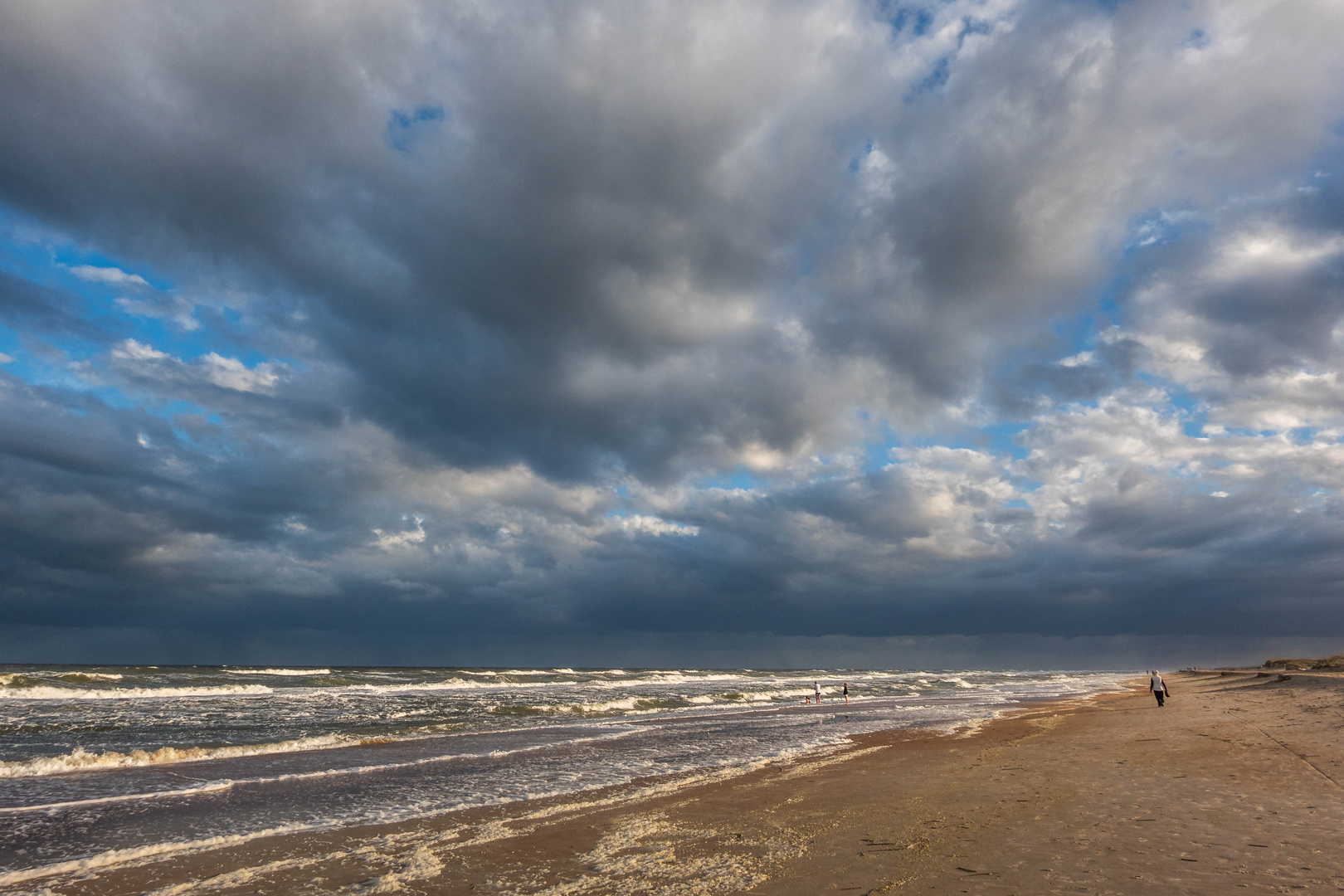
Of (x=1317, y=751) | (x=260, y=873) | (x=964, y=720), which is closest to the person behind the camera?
(x=260, y=873)

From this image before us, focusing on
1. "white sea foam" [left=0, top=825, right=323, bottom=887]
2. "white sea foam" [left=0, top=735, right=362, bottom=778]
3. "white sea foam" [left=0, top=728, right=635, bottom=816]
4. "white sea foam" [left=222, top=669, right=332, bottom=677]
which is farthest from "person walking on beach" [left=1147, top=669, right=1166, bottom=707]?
"white sea foam" [left=222, top=669, right=332, bottom=677]

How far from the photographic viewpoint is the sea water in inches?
423

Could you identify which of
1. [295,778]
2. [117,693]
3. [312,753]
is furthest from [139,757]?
[117,693]

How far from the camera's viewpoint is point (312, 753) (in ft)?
62.4

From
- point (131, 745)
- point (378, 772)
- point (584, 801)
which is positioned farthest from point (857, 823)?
point (131, 745)

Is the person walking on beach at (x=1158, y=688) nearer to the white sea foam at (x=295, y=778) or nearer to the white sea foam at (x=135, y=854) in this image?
the white sea foam at (x=295, y=778)

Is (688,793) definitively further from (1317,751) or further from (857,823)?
(1317,751)

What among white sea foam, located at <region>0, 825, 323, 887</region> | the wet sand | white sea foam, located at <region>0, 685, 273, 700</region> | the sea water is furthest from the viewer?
white sea foam, located at <region>0, 685, 273, 700</region>

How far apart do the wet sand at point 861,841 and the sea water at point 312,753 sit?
1664 mm

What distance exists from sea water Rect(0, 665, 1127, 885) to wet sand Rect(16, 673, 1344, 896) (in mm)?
1664

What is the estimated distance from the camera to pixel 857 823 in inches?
378

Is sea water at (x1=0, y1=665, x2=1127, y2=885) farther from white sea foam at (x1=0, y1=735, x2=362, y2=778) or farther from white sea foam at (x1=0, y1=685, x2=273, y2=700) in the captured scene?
white sea foam at (x1=0, y1=685, x2=273, y2=700)

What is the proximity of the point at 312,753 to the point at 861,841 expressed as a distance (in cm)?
1688

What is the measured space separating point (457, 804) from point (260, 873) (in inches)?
163
